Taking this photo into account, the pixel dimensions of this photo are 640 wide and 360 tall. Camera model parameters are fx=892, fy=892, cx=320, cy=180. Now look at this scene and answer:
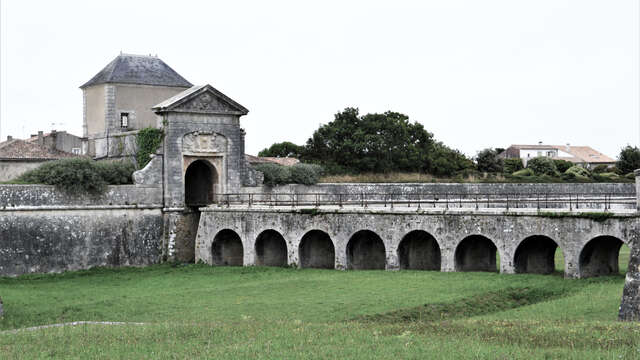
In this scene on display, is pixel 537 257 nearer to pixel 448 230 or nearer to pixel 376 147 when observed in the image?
pixel 448 230

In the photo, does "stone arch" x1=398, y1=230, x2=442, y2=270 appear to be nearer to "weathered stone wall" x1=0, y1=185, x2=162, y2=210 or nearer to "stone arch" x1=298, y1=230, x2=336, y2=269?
"stone arch" x1=298, y1=230, x2=336, y2=269

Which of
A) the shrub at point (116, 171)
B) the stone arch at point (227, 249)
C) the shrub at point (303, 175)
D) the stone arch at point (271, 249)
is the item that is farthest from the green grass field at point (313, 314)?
the shrub at point (303, 175)

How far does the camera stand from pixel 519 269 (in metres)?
33.4

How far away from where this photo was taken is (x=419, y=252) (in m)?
37.4

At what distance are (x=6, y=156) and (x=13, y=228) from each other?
12963 mm

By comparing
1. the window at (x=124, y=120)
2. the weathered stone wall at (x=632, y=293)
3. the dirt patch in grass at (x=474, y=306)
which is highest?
the window at (x=124, y=120)

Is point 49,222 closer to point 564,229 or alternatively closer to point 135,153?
point 135,153

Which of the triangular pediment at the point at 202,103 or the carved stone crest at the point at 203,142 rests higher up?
the triangular pediment at the point at 202,103

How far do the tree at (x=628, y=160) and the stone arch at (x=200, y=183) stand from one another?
122ft

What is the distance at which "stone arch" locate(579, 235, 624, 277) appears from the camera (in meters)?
31.5

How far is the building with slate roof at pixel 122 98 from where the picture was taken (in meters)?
46.8

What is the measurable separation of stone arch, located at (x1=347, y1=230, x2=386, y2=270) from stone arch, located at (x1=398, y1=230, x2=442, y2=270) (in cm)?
187

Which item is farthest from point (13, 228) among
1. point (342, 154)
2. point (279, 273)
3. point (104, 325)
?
point (342, 154)

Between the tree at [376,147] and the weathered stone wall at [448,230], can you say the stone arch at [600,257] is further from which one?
the tree at [376,147]
